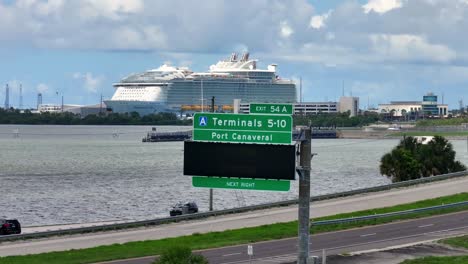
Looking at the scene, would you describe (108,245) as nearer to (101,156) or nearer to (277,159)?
(277,159)

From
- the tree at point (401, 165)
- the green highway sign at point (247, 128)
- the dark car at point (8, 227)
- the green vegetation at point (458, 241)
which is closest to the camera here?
the green highway sign at point (247, 128)

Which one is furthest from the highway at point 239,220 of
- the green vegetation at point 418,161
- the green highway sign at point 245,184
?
the green highway sign at point 245,184

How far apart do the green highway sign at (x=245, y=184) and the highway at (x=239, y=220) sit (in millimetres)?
12394

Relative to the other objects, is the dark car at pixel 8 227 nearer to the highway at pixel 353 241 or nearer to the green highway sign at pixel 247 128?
the highway at pixel 353 241

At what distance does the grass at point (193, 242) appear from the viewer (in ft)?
123

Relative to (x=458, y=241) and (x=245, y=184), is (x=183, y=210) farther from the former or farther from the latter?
(x=245, y=184)

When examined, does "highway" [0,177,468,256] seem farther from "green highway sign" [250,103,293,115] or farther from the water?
the water

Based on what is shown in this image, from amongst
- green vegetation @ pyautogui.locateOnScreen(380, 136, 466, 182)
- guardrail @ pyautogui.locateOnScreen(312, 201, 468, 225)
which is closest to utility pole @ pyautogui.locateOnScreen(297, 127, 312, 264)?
guardrail @ pyautogui.locateOnScreen(312, 201, 468, 225)

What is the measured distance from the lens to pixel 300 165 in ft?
89.6

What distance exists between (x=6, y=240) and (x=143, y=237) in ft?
18.4

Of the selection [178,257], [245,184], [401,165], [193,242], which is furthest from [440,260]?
[401,165]

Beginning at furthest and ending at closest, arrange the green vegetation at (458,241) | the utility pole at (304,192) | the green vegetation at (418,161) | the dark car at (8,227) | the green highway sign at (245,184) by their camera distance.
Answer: the green vegetation at (418,161), the dark car at (8,227), the green vegetation at (458,241), the green highway sign at (245,184), the utility pole at (304,192)

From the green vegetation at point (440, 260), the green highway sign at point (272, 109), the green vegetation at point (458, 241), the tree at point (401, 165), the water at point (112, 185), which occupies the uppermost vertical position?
the green highway sign at point (272, 109)

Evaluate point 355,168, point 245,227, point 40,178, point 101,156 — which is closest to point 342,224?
Result: point 245,227
